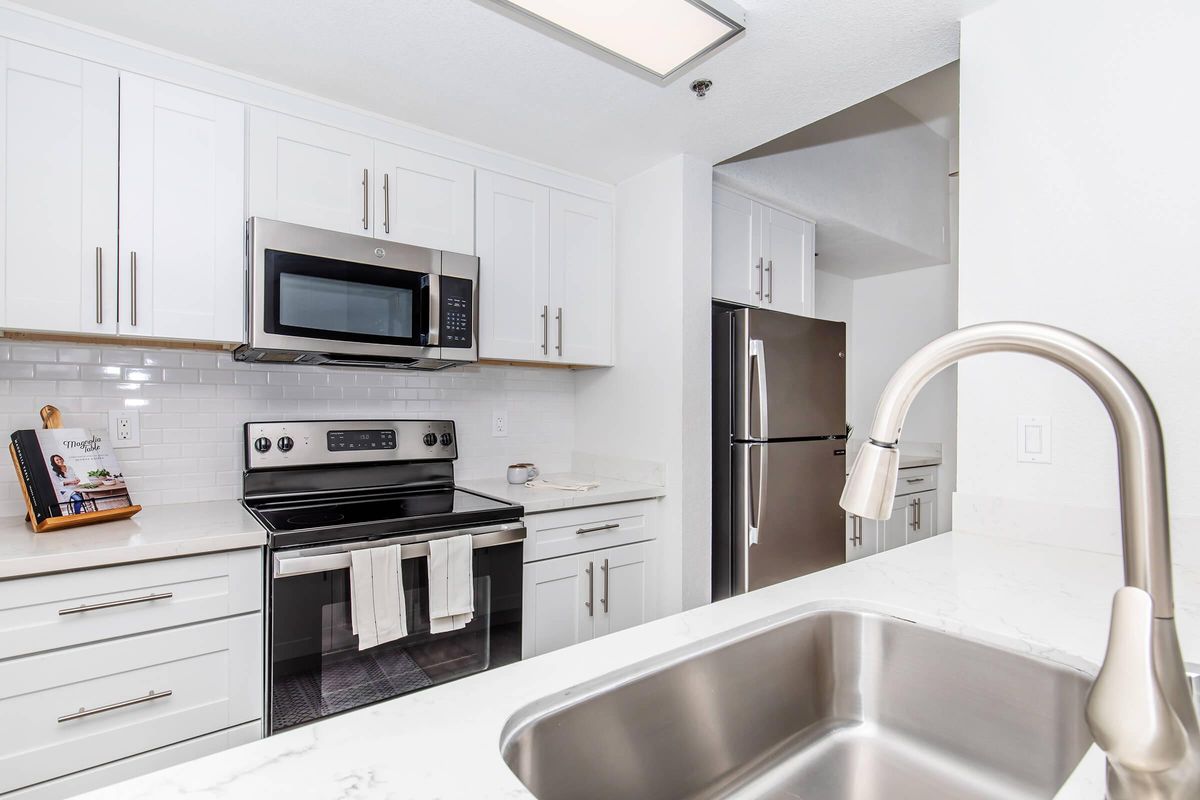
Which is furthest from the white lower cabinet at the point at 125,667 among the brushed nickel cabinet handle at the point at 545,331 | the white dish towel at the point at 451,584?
the brushed nickel cabinet handle at the point at 545,331

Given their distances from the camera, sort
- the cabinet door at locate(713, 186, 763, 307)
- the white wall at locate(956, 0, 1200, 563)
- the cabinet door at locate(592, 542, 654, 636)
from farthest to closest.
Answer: the cabinet door at locate(713, 186, 763, 307), the cabinet door at locate(592, 542, 654, 636), the white wall at locate(956, 0, 1200, 563)

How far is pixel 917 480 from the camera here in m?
3.84

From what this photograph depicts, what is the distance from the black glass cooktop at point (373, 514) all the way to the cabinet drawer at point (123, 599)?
144 millimetres

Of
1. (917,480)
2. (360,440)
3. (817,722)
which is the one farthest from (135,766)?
(917,480)

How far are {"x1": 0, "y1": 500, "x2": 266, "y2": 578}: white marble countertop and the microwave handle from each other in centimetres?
82

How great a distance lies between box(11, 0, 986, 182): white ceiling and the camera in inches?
64.9

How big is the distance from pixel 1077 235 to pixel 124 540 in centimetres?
243

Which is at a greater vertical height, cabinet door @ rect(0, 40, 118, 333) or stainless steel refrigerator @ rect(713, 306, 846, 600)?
cabinet door @ rect(0, 40, 118, 333)

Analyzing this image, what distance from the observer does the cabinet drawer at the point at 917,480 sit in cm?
369

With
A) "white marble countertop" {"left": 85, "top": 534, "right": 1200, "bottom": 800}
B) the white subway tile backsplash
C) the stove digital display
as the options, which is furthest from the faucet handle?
the white subway tile backsplash

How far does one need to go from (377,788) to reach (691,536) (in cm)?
211

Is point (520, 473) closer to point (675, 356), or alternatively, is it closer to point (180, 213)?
point (675, 356)

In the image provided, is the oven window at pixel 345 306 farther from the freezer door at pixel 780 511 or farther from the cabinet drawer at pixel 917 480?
the cabinet drawer at pixel 917 480

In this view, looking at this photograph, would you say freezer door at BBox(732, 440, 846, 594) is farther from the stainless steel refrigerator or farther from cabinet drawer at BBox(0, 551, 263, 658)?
cabinet drawer at BBox(0, 551, 263, 658)
